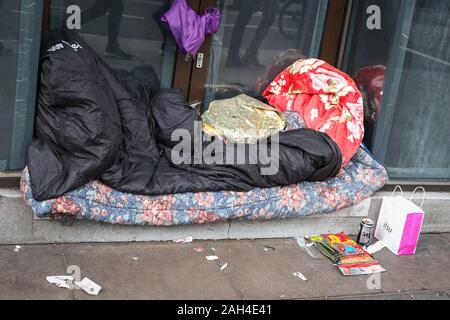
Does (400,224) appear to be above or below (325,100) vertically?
below

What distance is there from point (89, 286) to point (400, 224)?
2.18 meters

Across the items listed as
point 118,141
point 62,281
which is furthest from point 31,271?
point 118,141

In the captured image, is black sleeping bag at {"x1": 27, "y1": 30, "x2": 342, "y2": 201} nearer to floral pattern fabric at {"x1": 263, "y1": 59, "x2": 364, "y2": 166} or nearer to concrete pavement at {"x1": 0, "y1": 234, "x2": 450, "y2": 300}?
floral pattern fabric at {"x1": 263, "y1": 59, "x2": 364, "y2": 166}

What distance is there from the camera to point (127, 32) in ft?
15.8

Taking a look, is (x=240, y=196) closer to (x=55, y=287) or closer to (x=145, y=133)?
(x=145, y=133)

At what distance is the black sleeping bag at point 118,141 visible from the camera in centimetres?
405

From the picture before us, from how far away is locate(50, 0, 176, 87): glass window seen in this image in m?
4.66

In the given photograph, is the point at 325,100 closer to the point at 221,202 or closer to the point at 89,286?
the point at 221,202

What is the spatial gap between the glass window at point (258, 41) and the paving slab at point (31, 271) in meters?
1.73

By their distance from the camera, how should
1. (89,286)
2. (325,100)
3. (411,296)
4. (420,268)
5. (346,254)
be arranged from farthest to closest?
(325,100) < (420,268) < (346,254) < (411,296) < (89,286)

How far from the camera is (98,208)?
4125mm

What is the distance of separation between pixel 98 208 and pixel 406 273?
2056mm

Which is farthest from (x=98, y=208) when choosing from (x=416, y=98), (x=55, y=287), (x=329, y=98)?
(x=416, y=98)
